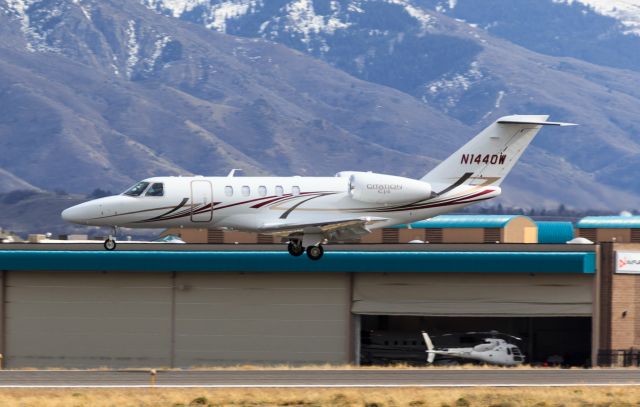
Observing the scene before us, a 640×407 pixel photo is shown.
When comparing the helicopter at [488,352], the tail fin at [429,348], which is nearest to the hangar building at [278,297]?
the tail fin at [429,348]

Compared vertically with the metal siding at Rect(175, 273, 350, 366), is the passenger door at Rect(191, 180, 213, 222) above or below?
above

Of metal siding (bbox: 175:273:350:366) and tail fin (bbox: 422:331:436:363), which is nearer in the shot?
metal siding (bbox: 175:273:350:366)

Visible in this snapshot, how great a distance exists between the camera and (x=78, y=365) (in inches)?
3014

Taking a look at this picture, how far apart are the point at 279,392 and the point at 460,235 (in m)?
46.4

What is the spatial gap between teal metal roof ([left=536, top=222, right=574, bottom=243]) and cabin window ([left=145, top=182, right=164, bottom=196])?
4161 centimetres

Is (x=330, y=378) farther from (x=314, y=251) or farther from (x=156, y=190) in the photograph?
(x=156, y=190)

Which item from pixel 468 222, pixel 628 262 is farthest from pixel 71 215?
pixel 468 222

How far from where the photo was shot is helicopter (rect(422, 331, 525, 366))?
76688 millimetres

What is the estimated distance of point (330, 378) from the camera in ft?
188

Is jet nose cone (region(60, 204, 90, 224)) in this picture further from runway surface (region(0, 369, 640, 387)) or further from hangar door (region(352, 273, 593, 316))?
hangar door (region(352, 273, 593, 316))

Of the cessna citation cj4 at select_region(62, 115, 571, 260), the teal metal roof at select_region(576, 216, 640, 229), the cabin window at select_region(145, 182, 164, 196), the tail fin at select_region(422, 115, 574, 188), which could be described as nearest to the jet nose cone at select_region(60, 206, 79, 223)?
the cessna citation cj4 at select_region(62, 115, 571, 260)

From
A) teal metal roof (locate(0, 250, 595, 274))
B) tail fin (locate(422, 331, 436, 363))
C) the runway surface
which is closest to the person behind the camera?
the runway surface

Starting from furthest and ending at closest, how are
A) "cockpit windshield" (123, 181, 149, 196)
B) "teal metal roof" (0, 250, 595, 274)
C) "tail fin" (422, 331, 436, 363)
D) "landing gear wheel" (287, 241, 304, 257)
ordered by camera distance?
"tail fin" (422, 331, 436, 363) < "teal metal roof" (0, 250, 595, 274) < "landing gear wheel" (287, 241, 304, 257) < "cockpit windshield" (123, 181, 149, 196)

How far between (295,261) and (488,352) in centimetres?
1147
